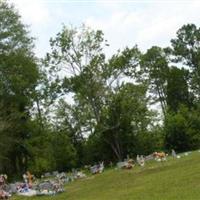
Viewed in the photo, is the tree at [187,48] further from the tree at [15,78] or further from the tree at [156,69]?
the tree at [15,78]

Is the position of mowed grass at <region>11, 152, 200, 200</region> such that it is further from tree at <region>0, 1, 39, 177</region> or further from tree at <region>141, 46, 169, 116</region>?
tree at <region>141, 46, 169, 116</region>

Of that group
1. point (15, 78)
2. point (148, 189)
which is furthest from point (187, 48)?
point (148, 189)

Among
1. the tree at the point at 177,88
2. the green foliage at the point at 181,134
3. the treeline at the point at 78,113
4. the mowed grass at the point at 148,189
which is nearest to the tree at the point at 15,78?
the treeline at the point at 78,113

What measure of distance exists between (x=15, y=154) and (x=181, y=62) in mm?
35659

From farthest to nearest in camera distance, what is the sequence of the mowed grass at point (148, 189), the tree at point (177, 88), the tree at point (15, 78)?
1. the tree at point (177, 88)
2. the tree at point (15, 78)
3. the mowed grass at point (148, 189)

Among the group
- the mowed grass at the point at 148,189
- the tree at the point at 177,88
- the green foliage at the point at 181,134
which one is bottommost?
the mowed grass at the point at 148,189

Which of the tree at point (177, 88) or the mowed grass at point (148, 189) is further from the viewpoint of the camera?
the tree at point (177, 88)

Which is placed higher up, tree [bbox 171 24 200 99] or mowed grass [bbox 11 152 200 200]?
tree [bbox 171 24 200 99]

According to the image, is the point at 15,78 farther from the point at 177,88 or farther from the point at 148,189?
the point at 177,88

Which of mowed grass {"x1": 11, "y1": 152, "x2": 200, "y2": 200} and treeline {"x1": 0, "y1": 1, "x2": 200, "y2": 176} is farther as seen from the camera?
treeline {"x1": 0, "y1": 1, "x2": 200, "y2": 176}

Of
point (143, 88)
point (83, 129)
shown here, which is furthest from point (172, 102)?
point (143, 88)

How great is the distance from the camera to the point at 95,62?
2226 inches

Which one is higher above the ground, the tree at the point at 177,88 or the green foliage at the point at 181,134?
the tree at the point at 177,88

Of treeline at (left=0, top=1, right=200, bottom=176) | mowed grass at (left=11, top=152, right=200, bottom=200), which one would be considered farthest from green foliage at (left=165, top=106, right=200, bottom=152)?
mowed grass at (left=11, top=152, right=200, bottom=200)
